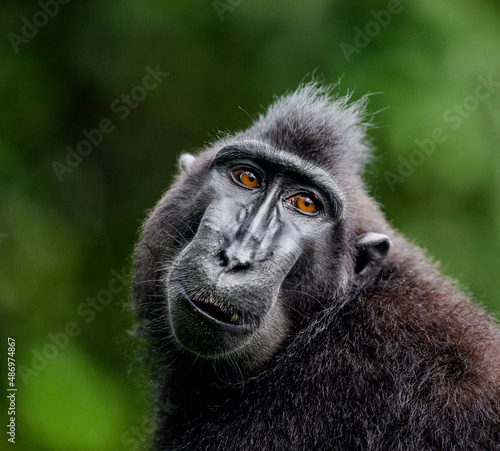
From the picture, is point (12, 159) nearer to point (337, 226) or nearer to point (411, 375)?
point (337, 226)

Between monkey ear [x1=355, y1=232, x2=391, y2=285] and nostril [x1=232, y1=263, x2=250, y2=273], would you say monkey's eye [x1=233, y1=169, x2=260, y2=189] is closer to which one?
nostril [x1=232, y1=263, x2=250, y2=273]

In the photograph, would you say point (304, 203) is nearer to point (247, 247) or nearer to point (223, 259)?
point (247, 247)

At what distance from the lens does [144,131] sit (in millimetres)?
10320

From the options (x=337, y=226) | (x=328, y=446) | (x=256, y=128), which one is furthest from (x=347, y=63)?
(x=328, y=446)

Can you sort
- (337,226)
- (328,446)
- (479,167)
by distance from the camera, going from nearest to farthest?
(328,446), (337,226), (479,167)

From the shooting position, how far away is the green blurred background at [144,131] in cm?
787

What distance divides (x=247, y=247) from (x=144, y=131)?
6222mm

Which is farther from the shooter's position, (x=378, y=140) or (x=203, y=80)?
(x=203, y=80)

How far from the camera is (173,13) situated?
8.74 metres

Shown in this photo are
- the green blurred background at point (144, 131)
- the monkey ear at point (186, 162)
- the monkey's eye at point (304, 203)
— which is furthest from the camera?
the green blurred background at point (144, 131)

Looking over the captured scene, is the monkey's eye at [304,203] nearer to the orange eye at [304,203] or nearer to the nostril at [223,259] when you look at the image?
the orange eye at [304,203]

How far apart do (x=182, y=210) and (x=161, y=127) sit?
5.16 metres

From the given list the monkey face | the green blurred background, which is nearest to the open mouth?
the monkey face

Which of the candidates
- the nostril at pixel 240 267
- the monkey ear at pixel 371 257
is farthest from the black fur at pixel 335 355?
the nostril at pixel 240 267
